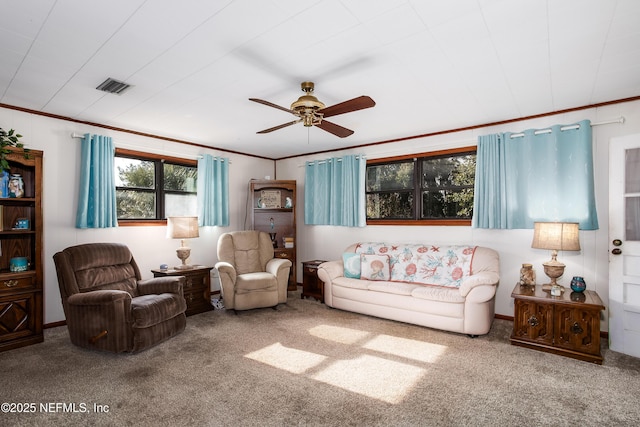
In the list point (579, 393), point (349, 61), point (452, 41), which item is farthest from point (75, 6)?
point (579, 393)

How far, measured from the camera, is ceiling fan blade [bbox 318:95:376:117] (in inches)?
98.7

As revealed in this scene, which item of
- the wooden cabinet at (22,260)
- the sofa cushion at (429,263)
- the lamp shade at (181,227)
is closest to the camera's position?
the wooden cabinet at (22,260)

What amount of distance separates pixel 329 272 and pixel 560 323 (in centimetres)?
266

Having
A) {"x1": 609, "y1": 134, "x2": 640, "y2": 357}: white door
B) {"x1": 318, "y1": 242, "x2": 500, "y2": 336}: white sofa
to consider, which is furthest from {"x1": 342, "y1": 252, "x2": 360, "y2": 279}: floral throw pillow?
{"x1": 609, "y1": 134, "x2": 640, "y2": 357}: white door

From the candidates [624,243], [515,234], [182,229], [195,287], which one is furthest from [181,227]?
[624,243]

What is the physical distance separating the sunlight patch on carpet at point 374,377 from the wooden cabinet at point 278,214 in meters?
2.90

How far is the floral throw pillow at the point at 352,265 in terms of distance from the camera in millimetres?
4730

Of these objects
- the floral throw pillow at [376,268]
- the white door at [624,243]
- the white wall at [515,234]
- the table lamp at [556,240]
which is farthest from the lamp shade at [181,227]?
the white door at [624,243]

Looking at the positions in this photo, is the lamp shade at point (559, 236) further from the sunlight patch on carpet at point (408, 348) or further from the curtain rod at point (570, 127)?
the sunlight patch on carpet at point (408, 348)

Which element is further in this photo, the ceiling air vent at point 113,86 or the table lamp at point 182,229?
the table lamp at point 182,229

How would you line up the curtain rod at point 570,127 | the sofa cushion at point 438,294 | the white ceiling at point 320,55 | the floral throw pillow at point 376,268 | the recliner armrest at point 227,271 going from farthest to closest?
the floral throw pillow at point 376,268
the recliner armrest at point 227,271
the sofa cushion at point 438,294
the curtain rod at point 570,127
the white ceiling at point 320,55

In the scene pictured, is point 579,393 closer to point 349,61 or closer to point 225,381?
point 225,381

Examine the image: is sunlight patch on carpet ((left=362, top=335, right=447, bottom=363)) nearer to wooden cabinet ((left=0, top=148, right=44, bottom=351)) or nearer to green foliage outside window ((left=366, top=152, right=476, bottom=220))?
green foliage outside window ((left=366, top=152, right=476, bottom=220))

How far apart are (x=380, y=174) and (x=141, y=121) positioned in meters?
3.41
